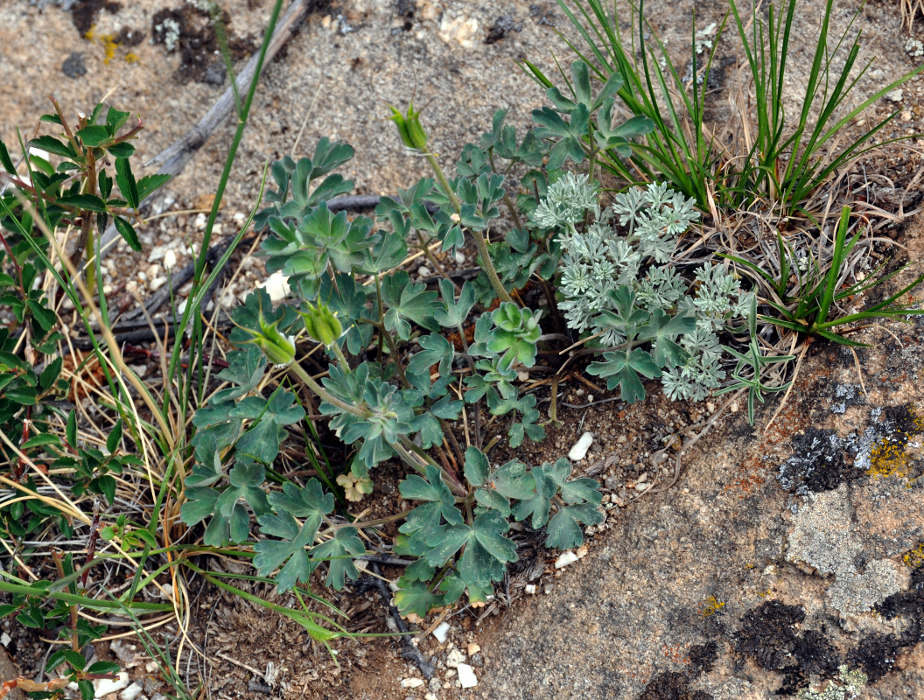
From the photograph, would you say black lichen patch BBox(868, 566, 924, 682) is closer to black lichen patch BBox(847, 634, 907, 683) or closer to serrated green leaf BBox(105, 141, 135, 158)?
black lichen patch BBox(847, 634, 907, 683)

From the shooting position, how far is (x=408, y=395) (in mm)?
2107

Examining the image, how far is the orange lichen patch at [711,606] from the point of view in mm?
2086

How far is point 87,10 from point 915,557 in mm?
3834

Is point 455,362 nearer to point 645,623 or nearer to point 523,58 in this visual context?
point 645,623

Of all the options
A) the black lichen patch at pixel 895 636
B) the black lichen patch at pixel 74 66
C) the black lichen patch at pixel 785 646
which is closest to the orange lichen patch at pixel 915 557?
the black lichen patch at pixel 895 636

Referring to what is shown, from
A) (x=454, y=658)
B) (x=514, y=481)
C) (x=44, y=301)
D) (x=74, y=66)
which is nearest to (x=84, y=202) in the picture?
(x=44, y=301)

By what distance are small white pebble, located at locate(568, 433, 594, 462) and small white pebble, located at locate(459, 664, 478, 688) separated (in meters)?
0.72

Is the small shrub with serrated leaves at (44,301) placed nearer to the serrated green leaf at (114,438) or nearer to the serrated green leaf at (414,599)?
Result: the serrated green leaf at (114,438)

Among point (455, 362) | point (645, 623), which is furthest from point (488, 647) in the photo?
point (455, 362)

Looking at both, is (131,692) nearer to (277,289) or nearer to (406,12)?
(277,289)

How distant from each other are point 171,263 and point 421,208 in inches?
50.3

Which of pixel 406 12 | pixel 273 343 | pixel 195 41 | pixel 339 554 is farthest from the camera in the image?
pixel 195 41

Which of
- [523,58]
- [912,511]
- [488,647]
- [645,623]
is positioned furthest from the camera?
[523,58]

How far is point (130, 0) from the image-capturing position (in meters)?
3.37
